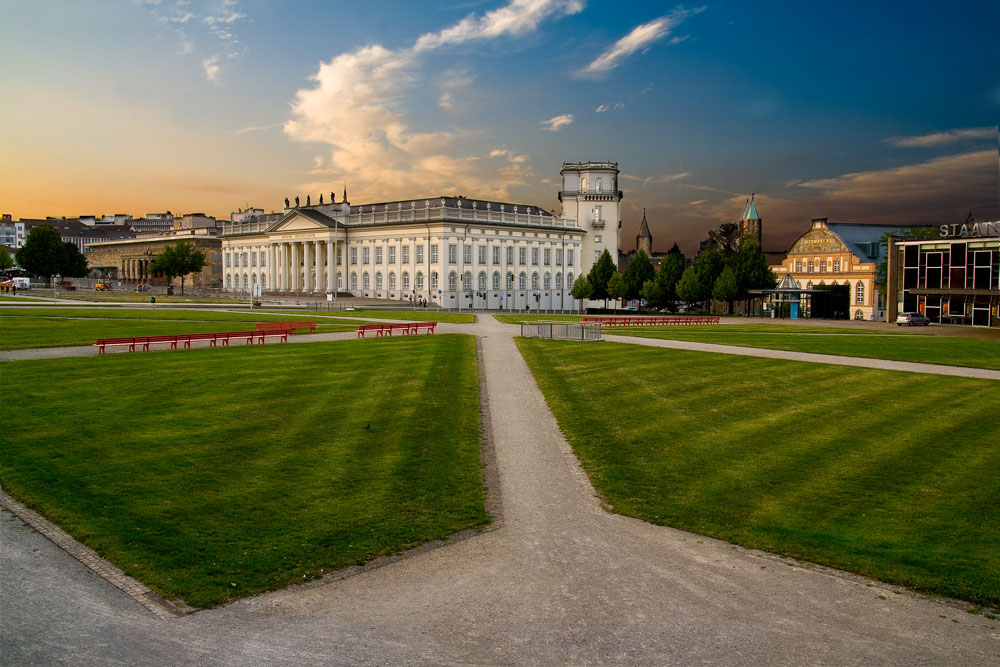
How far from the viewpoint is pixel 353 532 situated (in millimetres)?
11438

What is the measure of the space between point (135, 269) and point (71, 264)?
123 feet

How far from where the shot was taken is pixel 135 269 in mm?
185375

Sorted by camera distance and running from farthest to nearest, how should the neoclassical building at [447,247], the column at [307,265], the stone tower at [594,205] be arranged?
the stone tower at [594,205] → the column at [307,265] → the neoclassical building at [447,247]

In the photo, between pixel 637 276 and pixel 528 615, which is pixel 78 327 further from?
pixel 637 276

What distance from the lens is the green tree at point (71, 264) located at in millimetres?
139750

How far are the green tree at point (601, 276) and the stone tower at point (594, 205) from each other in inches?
1284

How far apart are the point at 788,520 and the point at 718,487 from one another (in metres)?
1.81

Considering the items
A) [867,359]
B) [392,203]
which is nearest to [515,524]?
[867,359]

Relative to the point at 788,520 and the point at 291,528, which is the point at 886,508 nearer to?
the point at 788,520

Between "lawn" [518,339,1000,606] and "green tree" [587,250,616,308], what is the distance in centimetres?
7899

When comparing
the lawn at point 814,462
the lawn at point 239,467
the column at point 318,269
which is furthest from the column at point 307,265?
the lawn at point 814,462

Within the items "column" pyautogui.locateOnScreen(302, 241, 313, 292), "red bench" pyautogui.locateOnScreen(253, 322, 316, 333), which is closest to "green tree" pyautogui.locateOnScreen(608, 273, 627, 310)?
"column" pyautogui.locateOnScreen(302, 241, 313, 292)

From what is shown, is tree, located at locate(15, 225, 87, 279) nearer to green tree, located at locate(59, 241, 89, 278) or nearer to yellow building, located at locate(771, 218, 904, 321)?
green tree, located at locate(59, 241, 89, 278)

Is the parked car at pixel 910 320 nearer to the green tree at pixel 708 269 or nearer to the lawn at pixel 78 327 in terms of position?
the green tree at pixel 708 269
